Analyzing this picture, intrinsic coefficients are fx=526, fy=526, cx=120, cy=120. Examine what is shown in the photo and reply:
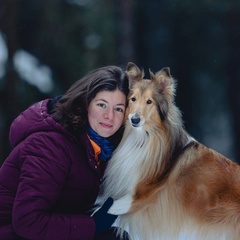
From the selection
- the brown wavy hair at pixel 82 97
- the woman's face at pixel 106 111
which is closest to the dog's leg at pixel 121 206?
the woman's face at pixel 106 111

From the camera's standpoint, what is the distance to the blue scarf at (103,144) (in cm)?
319

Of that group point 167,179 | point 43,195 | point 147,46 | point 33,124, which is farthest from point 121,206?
point 147,46

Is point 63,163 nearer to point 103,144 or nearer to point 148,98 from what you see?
point 103,144

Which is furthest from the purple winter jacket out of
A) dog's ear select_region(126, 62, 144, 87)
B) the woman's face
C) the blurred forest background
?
the blurred forest background

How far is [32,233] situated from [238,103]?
7525mm

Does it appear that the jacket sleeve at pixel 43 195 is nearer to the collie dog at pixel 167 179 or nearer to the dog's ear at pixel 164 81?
the collie dog at pixel 167 179

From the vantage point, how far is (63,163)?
2977 mm

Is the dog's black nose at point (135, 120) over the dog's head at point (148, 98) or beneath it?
beneath

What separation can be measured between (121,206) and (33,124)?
81 centimetres

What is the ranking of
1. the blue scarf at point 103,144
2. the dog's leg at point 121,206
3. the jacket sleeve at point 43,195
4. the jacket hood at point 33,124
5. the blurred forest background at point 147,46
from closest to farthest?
the jacket sleeve at point 43,195
the jacket hood at point 33,124
the blue scarf at point 103,144
the dog's leg at point 121,206
the blurred forest background at point 147,46

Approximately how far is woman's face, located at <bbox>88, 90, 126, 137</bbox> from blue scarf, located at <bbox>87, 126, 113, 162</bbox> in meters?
0.03

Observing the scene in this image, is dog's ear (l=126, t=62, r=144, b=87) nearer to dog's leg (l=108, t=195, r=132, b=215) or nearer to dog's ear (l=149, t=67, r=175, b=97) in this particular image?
dog's ear (l=149, t=67, r=175, b=97)

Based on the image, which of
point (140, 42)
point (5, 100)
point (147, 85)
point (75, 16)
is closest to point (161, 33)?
point (140, 42)

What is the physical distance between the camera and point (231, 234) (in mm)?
3459
